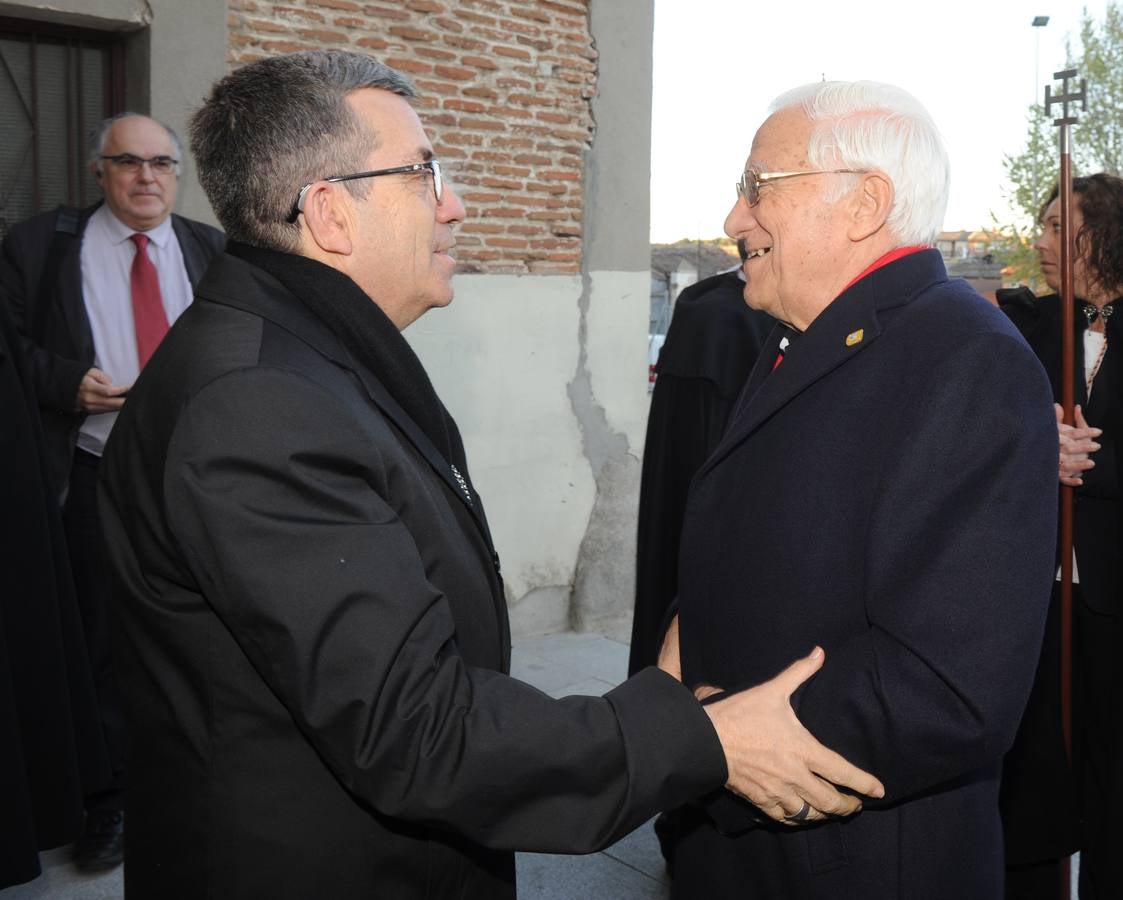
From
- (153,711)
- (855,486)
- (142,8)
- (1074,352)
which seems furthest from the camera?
(142,8)

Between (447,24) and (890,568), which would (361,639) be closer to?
(890,568)

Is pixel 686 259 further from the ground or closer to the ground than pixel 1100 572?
further from the ground

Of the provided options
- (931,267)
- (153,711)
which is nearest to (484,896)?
(153,711)

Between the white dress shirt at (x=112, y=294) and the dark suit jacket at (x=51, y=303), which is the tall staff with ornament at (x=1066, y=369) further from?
the dark suit jacket at (x=51, y=303)

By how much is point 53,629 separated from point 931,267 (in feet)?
8.89

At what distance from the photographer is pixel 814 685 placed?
1723 millimetres

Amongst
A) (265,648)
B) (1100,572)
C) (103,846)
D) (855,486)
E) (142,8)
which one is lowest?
(103,846)

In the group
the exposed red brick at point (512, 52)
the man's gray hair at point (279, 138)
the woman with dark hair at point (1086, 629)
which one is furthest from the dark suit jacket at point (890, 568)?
the exposed red brick at point (512, 52)

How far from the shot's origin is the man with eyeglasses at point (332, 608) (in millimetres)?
1418

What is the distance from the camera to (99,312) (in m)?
4.17

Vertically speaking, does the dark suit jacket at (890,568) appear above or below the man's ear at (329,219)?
below

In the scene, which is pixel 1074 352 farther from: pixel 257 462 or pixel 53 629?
pixel 53 629

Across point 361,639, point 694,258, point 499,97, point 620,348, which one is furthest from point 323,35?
point 694,258

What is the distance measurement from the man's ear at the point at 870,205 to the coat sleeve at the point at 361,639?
95cm
